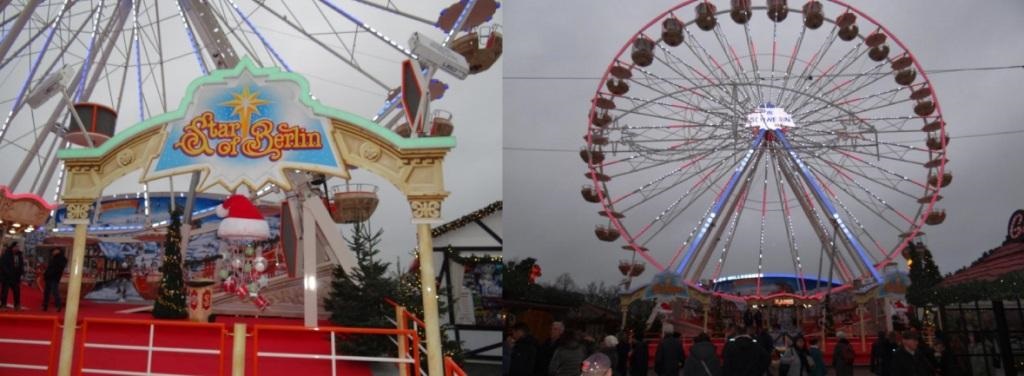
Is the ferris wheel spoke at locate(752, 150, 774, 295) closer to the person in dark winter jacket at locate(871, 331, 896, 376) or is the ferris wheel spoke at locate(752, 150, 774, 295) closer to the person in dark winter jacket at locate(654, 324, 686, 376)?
the person in dark winter jacket at locate(871, 331, 896, 376)

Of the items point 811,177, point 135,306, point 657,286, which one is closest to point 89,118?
point 135,306

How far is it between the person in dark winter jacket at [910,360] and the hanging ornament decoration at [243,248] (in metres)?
5.92

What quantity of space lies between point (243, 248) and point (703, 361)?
5021mm

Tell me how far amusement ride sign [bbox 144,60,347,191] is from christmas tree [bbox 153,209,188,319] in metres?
3.24

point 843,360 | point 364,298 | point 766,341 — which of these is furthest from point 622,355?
point 364,298

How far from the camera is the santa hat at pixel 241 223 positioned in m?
8.16

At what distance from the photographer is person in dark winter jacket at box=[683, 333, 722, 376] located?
750cm

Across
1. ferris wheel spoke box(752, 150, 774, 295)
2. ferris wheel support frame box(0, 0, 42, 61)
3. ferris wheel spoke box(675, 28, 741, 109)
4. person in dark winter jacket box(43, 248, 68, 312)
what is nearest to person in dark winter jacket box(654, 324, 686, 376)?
ferris wheel spoke box(752, 150, 774, 295)

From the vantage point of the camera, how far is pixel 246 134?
19.3 feet

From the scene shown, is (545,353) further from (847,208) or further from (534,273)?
(847,208)

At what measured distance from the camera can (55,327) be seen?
621 centimetres

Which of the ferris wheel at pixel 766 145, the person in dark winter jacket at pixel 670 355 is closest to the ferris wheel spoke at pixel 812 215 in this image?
the ferris wheel at pixel 766 145

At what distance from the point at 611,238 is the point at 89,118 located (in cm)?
856

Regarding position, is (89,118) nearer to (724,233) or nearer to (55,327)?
(55,327)
